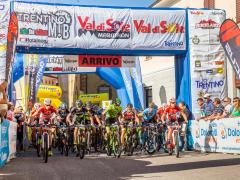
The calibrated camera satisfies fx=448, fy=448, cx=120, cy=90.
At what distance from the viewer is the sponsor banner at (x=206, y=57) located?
56.6ft

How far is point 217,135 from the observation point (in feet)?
49.1

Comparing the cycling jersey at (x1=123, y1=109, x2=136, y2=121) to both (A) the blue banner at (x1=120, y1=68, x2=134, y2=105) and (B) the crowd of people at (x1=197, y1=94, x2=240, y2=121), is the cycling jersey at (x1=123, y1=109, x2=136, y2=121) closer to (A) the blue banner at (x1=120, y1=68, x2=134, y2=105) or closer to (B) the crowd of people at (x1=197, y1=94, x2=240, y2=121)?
(B) the crowd of people at (x1=197, y1=94, x2=240, y2=121)

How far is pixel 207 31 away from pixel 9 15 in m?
7.50

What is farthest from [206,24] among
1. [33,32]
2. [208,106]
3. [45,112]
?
Result: [45,112]

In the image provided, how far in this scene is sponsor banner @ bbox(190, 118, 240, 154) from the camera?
13.8 meters

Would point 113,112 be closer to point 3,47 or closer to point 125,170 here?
point 3,47

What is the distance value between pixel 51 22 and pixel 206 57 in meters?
6.08

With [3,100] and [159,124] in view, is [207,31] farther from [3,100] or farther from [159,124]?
[3,100]

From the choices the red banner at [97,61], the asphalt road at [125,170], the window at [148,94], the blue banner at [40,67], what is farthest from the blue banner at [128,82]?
the asphalt road at [125,170]

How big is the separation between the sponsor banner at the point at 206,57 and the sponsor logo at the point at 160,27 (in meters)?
0.52

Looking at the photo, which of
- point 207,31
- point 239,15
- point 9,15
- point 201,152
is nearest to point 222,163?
point 201,152

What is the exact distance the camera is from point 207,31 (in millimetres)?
Answer: 17438

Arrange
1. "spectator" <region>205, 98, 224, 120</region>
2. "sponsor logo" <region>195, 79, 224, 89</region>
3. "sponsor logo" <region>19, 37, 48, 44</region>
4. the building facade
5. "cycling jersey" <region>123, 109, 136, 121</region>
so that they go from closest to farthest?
1. "spectator" <region>205, 98, 224, 120</region>
2. "cycling jersey" <region>123, 109, 136, 121</region>
3. "sponsor logo" <region>19, 37, 48, 44</region>
4. "sponsor logo" <region>195, 79, 224, 89</region>
5. the building facade

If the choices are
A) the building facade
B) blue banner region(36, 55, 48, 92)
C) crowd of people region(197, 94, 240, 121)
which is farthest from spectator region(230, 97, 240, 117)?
blue banner region(36, 55, 48, 92)
